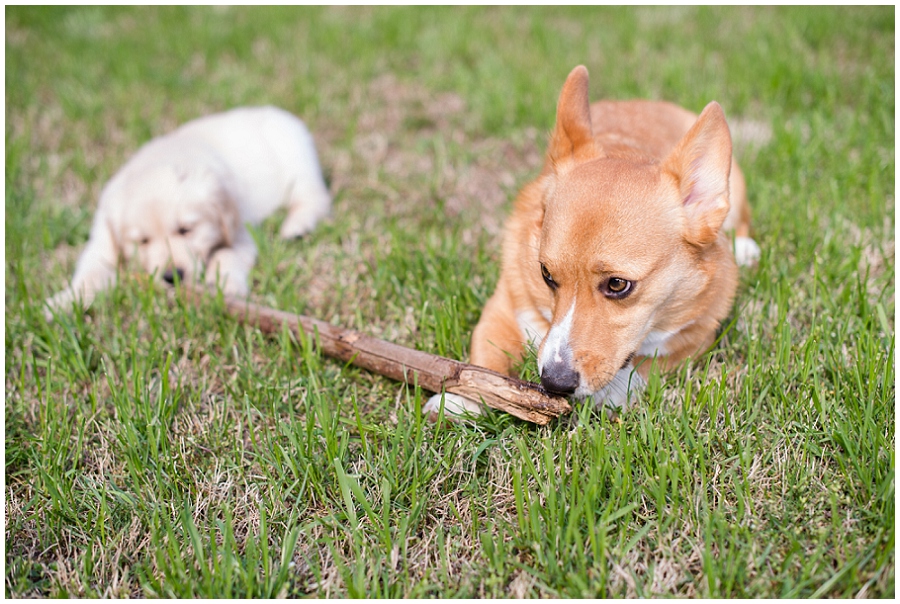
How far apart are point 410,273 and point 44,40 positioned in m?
5.54

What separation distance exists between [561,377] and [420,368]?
55cm

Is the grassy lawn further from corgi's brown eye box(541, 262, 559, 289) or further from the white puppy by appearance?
corgi's brown eye box(541, 262, 559, 289)

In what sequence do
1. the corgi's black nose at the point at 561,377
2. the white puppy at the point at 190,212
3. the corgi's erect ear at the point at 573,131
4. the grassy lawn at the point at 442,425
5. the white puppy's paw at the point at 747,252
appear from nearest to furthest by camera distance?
the grassy lawn at the point at 442,425, the corgi's black nose at the point at 561,377, the corgi's erect ear at the point at 573,131, the white puppy's paw at the point at 747,252, the white puppy at the point at 190,212

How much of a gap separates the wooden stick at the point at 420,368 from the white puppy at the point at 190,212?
55cm

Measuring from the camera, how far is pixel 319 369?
2.78 meters

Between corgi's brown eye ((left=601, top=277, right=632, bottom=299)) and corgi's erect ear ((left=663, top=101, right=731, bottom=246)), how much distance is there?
1.04 feet

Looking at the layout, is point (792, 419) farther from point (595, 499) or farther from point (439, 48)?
point (439, 48)

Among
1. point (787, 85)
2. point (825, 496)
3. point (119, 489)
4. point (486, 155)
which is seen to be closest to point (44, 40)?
point (486, 155)

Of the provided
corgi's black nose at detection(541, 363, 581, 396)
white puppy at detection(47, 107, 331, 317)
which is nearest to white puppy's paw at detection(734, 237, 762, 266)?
corgi's black nose at detection(541, 363, 581, 396)

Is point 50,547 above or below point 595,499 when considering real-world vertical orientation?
below

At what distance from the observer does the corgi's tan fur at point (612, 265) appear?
2271 mm

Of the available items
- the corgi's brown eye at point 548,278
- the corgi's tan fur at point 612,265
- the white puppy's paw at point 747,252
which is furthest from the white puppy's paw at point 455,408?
the white puppy's paw at point 747,252

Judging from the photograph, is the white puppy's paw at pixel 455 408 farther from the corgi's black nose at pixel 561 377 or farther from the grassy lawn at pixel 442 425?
the corgi's black nose at pixel 561 377

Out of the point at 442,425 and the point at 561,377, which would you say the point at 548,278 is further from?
the point at 442,425
